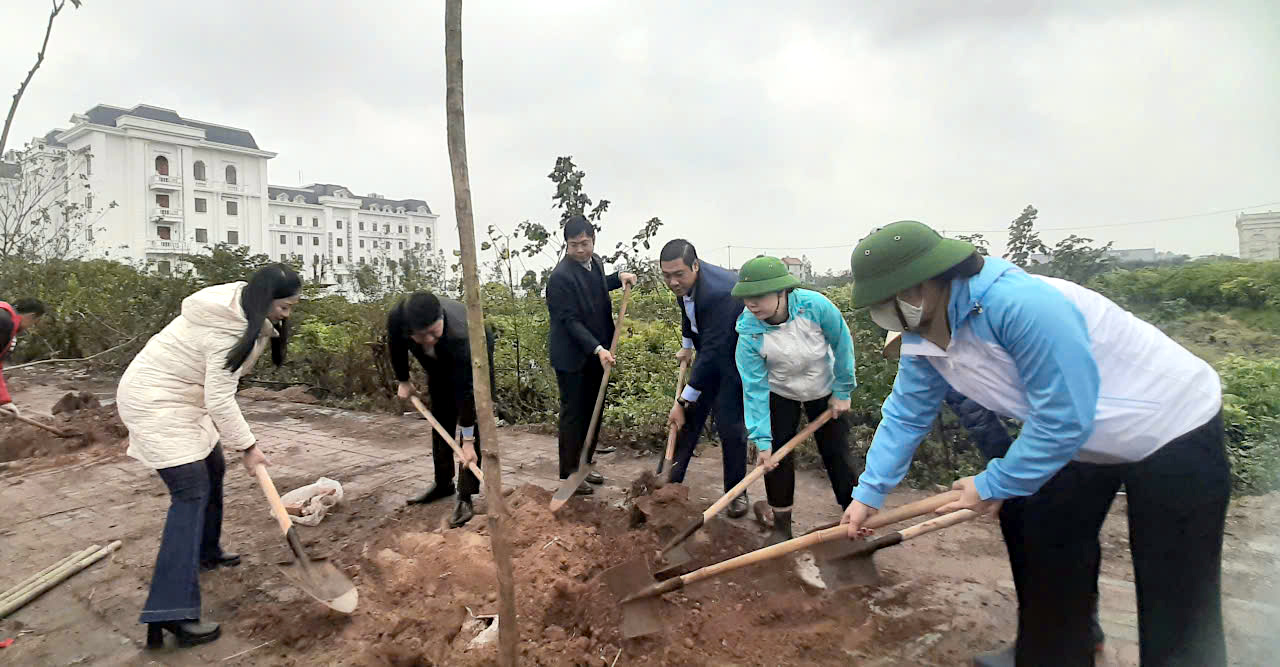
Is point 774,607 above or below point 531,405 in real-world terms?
below

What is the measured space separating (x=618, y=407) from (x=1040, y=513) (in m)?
4.38

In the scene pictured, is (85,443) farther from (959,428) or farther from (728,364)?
(959,428)

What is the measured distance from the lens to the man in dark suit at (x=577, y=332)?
4633mm

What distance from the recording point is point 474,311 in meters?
2.05

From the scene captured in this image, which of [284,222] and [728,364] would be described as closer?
[728,364]

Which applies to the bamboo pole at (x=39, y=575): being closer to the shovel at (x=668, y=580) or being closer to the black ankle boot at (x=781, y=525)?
the shovel at (x=668, y=580)

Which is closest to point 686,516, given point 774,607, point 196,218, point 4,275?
point 774,607

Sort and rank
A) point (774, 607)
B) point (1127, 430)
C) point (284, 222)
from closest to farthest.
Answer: point (1127, 430) → point (774, 607) → point (284, 222)

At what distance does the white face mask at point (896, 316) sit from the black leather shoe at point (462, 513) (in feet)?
9.84

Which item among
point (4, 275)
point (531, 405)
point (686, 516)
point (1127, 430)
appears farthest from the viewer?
point (4, 275)

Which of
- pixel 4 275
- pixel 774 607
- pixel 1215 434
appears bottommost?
pixel 774 607

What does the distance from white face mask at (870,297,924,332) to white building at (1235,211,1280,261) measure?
366 cm

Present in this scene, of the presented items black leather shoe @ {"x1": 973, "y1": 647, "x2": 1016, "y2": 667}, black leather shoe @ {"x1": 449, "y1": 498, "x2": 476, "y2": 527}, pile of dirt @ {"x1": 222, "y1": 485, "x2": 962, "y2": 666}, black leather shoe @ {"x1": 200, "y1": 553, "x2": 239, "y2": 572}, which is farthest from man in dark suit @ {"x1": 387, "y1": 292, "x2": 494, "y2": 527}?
black leather shoe @ {"x1": 973, "y1": 647, "x2": 1016, "y2": 667}

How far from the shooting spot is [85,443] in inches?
255
